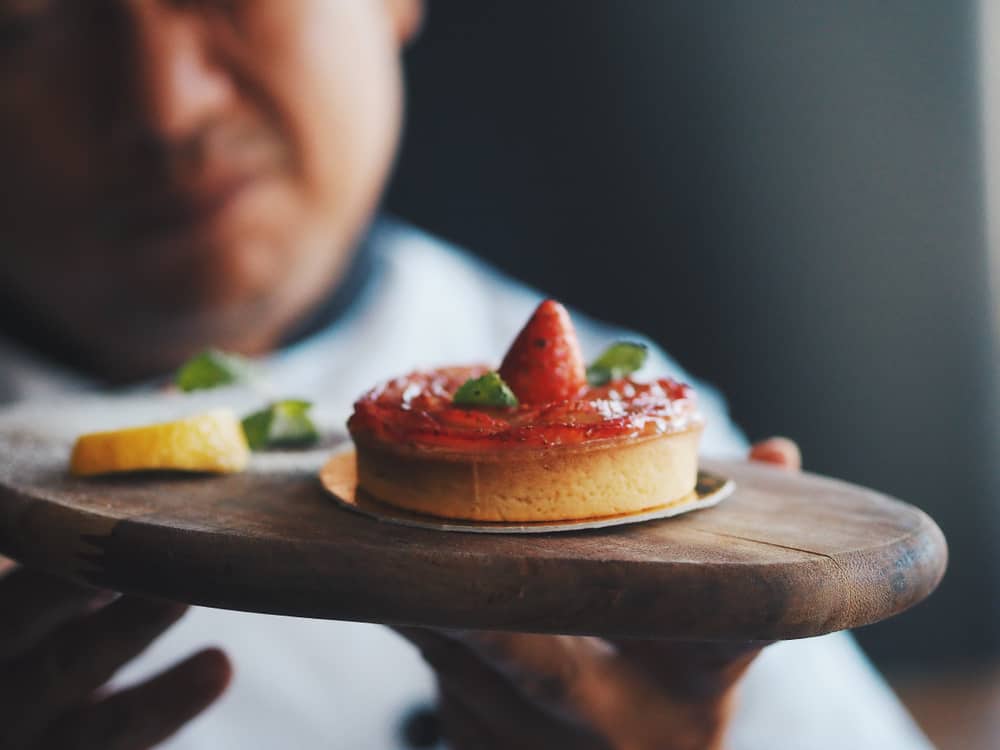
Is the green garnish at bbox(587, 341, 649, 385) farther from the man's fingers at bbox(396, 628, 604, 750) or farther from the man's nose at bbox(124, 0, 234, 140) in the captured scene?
the man's nose at bbox(124, 0, 234, 140)

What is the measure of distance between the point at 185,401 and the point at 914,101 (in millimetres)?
3323

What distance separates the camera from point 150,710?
150 cm

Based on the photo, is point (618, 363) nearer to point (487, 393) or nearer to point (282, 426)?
point (487, 393)

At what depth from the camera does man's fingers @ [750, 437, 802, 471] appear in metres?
1.52

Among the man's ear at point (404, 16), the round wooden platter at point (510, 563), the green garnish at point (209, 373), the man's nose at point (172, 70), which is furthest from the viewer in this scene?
the man's ear at point (404, 16)

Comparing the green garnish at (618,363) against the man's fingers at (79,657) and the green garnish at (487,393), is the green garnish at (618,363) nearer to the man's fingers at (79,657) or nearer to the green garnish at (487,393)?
the green garnish at (487,393)

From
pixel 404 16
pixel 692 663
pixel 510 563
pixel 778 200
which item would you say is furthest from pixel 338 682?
pixel 778 200

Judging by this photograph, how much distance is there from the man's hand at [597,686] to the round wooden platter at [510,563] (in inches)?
7.0

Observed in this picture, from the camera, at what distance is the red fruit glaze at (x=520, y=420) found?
1160 mm

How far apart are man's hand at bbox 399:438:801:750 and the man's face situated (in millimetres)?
1750

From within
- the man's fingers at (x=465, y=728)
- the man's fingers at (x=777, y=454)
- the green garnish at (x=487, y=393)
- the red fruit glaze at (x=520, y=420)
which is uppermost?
the green garnish at (x=487, y=393)

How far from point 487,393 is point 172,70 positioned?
1.69 meters

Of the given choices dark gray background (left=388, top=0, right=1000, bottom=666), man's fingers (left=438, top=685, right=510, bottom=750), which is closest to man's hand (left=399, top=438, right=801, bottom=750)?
man's fingers (left=438, top=685, right=510, bottom=750)

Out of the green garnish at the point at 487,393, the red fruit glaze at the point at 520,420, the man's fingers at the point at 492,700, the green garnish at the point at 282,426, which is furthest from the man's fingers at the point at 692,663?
the green garnish at the point at 282,426
